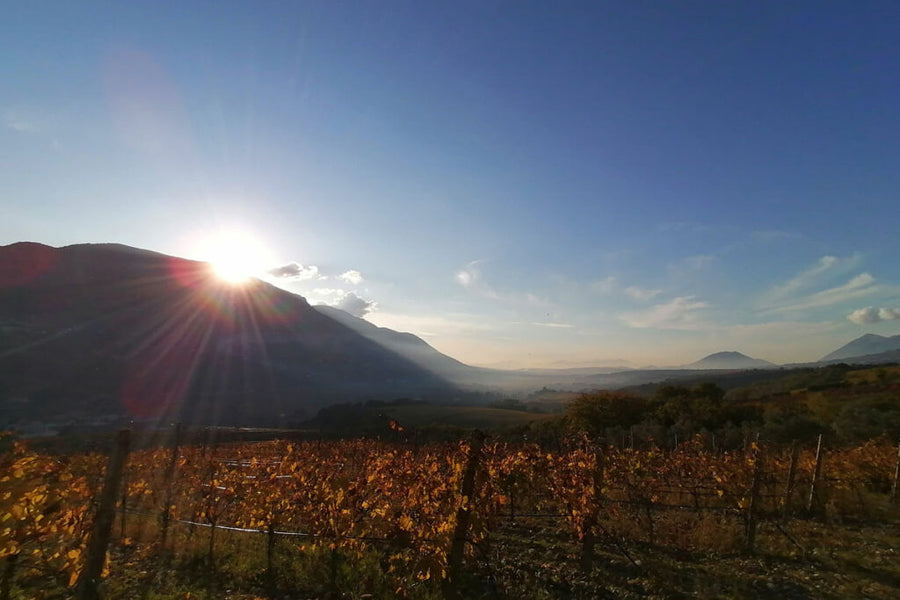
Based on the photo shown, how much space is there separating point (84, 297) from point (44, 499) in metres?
143

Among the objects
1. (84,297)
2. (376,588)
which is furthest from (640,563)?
(84,297)

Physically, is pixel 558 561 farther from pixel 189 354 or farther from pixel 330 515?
pixel 189 354

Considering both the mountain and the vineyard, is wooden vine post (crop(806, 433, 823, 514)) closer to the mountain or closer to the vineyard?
the vineyard

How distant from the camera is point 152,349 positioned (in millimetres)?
106562

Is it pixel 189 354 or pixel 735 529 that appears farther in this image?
pixel 189 354

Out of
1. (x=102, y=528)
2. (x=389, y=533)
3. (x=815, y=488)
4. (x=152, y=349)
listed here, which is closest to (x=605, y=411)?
(x=815, y=488)

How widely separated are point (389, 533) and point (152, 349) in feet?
385

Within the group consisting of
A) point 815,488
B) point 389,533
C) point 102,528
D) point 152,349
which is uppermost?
point 102,528

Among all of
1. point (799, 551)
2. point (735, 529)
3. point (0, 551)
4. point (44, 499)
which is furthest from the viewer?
point (735, 529)

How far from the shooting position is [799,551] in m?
9.47

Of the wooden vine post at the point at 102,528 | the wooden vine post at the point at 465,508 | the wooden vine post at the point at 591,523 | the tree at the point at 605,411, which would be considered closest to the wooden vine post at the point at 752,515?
the wooden vine post at the point at 591,523

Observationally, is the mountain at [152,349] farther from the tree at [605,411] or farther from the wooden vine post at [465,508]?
the wooden vine post at [465,508]

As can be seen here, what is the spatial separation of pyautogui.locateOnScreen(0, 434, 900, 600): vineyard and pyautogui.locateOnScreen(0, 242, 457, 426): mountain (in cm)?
8214

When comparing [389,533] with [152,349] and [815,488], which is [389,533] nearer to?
[815,488]
